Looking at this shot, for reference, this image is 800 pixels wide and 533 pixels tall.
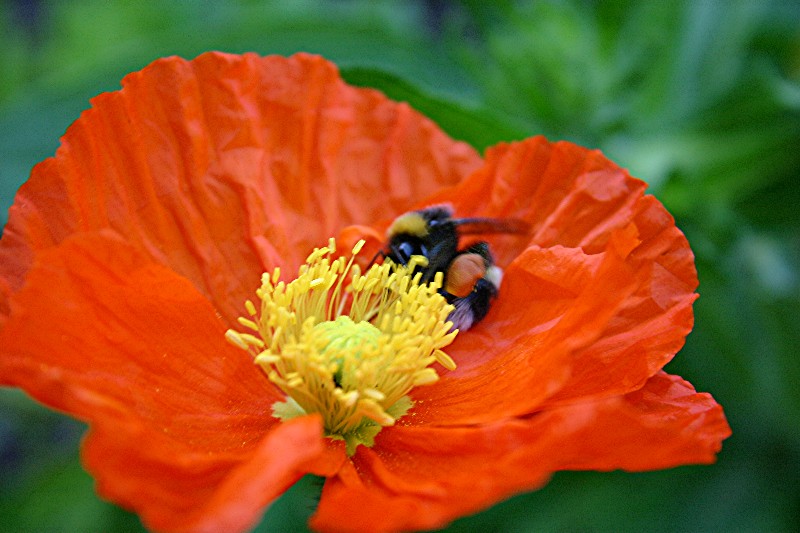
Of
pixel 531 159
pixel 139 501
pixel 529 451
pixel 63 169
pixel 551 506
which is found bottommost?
pixel 551 506

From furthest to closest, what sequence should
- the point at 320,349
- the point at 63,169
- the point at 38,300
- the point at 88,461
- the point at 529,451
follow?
the point at 320,349 → the point at 63,169 → the point at 38,300 → the point at 529,451 → the point at 88,461

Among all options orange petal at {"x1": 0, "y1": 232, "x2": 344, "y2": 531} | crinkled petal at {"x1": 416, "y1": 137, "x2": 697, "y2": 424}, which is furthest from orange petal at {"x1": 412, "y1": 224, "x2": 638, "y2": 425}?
orange petal at {"x1": 0, "y1": 232, "x2": 344, "y2": 531}

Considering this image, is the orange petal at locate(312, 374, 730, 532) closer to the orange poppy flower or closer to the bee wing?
the orange poppy flower

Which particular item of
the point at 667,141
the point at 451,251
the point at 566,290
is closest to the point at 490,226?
the point at 451,251

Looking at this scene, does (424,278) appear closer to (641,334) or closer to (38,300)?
(641,334)

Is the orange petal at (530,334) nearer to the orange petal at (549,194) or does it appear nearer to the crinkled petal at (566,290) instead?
the crinkled petal at (566,290)

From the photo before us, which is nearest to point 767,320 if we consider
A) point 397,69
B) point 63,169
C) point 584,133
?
point 584,133
